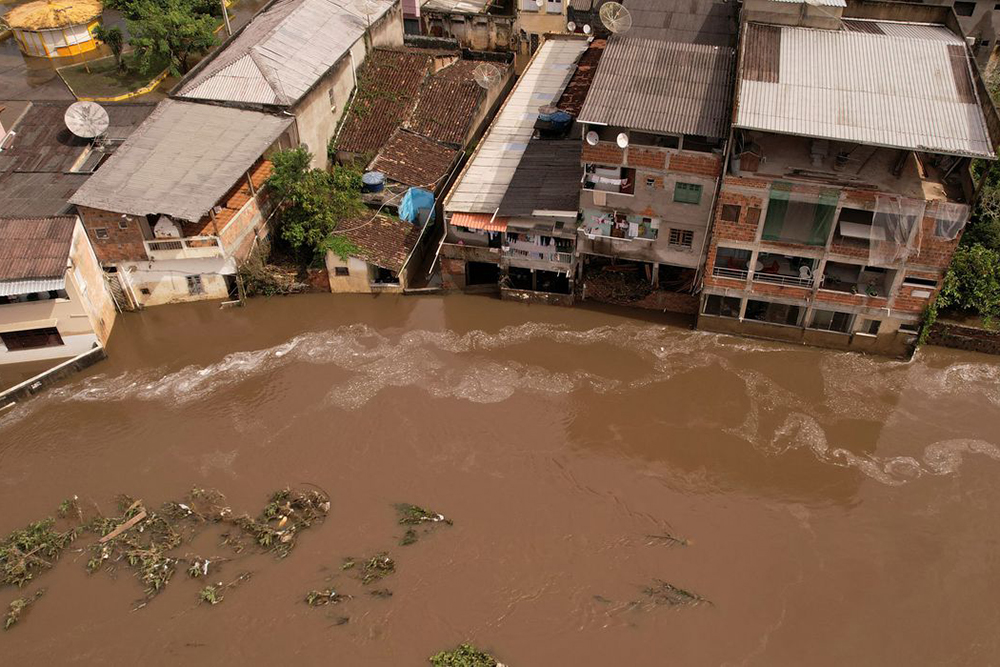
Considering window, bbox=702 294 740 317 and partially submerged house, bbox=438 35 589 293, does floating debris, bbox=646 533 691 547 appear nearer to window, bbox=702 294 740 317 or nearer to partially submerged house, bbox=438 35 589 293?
window, bbox=702 294 740 317

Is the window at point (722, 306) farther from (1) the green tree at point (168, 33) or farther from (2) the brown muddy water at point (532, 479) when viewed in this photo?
(1) the green tree at point (168, 33)

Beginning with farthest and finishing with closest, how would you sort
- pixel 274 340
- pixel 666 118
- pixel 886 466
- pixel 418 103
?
pixel 418 103
pixel 274 340
pixel 666 118
pixel 886 466

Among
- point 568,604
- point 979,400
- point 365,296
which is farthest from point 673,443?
point 365,296

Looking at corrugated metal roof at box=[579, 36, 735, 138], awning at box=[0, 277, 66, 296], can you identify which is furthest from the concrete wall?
corrugated metal roof at box=[579, 36, 735, 138]

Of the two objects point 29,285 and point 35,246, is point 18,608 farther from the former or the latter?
point 35,246

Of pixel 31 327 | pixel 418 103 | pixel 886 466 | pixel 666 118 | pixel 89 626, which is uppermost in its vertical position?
pixel 666 118

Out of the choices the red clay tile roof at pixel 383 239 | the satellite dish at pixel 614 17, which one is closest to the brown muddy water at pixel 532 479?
the red clay tile roof at pixel 383 239

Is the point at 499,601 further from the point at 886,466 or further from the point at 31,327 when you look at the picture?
Result: the point at 31,327
